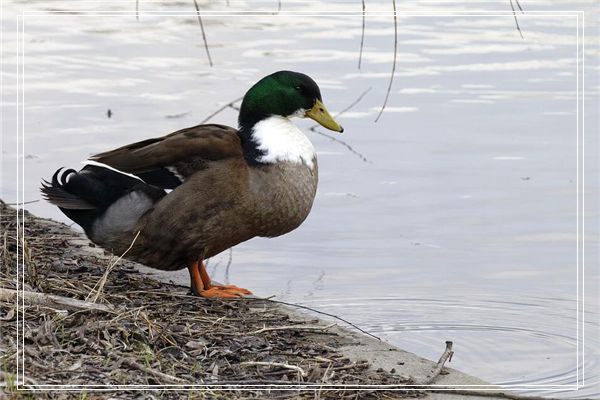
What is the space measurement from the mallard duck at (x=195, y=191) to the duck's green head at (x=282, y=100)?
0.01 m

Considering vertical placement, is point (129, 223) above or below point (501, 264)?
above

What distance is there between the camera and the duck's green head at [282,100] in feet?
19.9

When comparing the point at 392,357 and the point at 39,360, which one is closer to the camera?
the point at 39,360

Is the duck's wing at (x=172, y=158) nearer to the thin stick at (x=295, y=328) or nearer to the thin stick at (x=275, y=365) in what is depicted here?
the thin stick at (x=295, y=328)

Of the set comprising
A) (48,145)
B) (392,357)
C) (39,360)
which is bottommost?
(48,145)

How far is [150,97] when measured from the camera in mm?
10102

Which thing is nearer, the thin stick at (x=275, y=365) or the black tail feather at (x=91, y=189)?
the thin stick at (x=275, y=365)

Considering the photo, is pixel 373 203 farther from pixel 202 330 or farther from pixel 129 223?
pixel 202 330

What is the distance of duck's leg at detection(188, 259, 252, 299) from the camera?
593 centimetres

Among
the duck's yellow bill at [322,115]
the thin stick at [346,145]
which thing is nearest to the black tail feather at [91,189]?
the duck's yellow bill at [322,115]

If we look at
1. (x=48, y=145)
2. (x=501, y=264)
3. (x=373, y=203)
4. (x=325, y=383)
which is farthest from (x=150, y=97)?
(x=325, y=383)

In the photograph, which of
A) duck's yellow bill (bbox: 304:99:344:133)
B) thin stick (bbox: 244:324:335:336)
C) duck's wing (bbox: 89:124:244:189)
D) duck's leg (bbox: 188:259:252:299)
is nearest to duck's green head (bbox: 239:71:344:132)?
duck's yellow bill (bbox: 304:99:344:133)

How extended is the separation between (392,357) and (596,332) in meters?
1.46

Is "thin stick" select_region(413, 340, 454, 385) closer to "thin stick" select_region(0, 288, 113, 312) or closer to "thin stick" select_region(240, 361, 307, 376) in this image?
"thin stick" select_region(240, 361, 307, 376)
